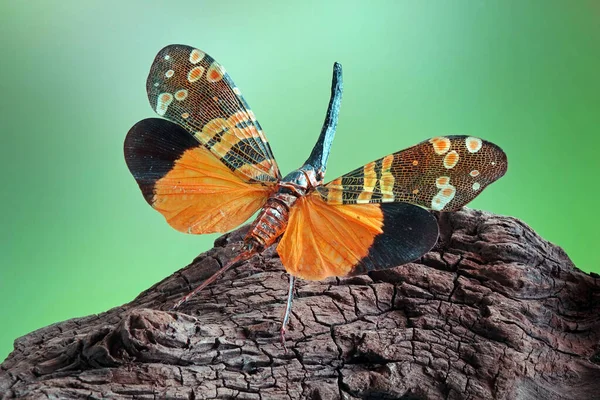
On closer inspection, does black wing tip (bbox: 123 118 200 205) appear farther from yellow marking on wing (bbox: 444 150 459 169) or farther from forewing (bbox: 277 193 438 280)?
yellow marking on wing (bbox: 444 150 459 169)

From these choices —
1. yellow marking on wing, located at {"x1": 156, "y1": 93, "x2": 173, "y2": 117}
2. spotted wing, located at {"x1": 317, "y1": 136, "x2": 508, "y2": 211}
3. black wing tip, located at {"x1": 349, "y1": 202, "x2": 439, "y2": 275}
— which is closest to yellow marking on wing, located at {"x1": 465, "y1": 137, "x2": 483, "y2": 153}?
spotted wing, located at {"x1": 317, "y1": 136, "x2": 508, "y2": 211}

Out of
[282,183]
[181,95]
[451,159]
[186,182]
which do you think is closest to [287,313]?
[282,183]

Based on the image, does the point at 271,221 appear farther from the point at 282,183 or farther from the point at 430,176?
the point at 430,176

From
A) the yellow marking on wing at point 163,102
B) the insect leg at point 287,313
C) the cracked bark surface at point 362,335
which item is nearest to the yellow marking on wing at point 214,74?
the yellow marking on wing at point 163,102

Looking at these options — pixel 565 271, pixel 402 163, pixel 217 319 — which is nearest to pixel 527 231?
pixel 565 271

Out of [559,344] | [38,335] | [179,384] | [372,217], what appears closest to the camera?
[179,384]

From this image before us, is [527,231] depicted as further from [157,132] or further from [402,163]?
[157,132]
